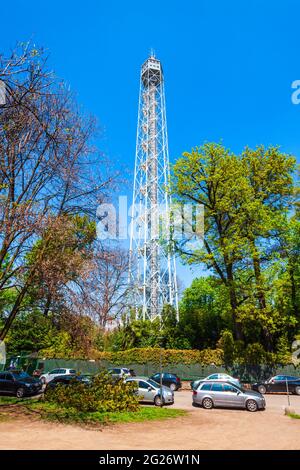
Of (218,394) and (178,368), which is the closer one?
(218,394)

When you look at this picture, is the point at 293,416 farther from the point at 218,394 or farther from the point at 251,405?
the point at 218,394

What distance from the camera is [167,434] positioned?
1287 centimetres

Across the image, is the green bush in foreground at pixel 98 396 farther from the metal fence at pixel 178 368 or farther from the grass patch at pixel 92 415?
the metal fence at pixel 178 368

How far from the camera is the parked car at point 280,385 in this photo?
27797mm

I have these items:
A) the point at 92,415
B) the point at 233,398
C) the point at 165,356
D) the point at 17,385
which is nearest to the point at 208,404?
the point at 233,398

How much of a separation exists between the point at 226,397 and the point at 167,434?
313 inches

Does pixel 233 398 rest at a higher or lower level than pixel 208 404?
higher

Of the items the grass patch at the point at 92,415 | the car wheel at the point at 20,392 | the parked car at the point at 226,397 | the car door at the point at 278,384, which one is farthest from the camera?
the car door at the point at 278,384

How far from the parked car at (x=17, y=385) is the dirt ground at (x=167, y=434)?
30.0 ft

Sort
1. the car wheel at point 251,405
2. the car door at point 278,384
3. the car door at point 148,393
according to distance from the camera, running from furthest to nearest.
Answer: the car door at point 278,384 < the car door at point 148,393 < the car wheel at point 251,405

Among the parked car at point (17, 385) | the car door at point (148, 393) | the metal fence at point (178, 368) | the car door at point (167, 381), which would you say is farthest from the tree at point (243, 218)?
the parked car at point (17, 385)

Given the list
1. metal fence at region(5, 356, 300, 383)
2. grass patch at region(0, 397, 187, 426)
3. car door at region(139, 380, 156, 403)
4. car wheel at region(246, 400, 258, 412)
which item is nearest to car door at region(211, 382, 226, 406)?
car wheel at region(246, 400, 258, 412)
